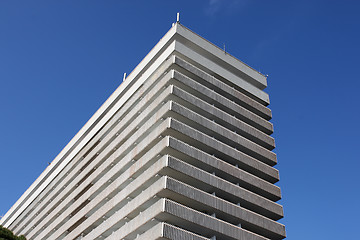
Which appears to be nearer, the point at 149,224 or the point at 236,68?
the point at 149,224

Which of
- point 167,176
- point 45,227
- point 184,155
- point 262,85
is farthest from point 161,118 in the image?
point 45,227

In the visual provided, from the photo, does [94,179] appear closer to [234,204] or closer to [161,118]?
[161,118]

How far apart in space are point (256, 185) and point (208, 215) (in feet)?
42.6

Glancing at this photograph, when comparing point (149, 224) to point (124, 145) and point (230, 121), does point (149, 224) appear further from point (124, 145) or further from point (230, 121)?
point (230, 121)

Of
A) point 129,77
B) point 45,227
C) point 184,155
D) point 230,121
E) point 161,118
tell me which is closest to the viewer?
point 184,155

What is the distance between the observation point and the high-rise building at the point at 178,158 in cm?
4706

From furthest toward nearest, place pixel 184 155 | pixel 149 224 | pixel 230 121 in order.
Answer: pixel 230 121 < pixel 184 155 < pixel 149 224

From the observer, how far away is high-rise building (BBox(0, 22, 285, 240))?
154ft

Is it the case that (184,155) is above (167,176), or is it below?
above

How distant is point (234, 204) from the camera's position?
167 feet

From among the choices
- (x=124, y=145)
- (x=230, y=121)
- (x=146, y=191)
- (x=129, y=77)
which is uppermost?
(x=129, y=77)

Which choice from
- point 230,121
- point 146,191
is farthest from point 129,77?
point 146,191

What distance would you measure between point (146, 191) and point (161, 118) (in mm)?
10853

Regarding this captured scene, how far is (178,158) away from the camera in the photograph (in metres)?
50.5
